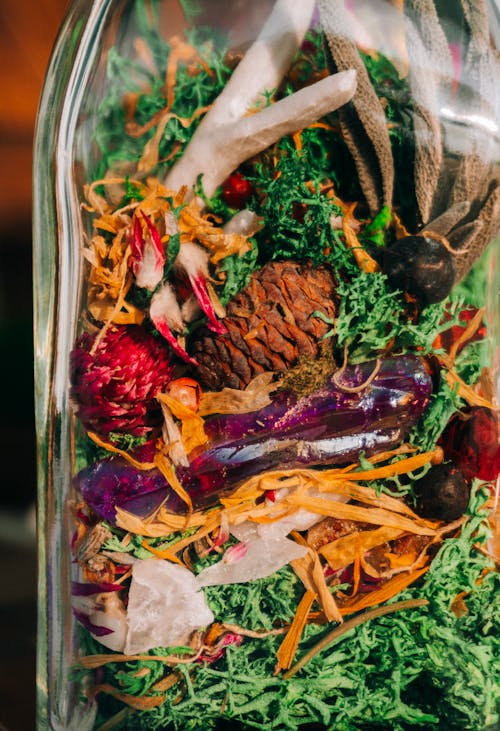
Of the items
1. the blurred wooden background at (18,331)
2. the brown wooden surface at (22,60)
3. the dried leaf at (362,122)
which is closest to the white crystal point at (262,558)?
the dried leaf at (362,122)

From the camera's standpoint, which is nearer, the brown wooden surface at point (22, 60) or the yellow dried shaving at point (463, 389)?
the yellow dried shaving at point (463, 389)

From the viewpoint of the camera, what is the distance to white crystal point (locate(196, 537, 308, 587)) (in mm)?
484

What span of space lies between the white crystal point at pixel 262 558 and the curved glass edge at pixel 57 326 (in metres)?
0.14

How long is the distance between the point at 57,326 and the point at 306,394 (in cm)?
21

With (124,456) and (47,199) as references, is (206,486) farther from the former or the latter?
(47,199)

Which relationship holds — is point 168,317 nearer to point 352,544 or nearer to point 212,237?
point 212,237

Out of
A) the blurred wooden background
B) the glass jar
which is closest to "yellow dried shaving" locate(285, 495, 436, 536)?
the glass jar

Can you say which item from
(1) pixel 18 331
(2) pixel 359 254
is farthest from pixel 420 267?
(1) pixel 18 331

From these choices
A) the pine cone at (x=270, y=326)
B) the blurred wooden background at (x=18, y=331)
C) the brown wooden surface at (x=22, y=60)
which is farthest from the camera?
the brown wooden surface at (x=22, y=60)

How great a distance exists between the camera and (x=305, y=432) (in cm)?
48

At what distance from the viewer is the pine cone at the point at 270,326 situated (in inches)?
18.3

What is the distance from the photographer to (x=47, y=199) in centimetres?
57

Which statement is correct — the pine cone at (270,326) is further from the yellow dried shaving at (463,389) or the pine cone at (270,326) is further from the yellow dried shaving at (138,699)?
the yellow dried shaving at (138,699)

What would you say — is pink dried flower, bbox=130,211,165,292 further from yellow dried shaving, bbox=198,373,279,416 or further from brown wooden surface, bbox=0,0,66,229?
brown wooden surface, bbox=0,0,66,229
